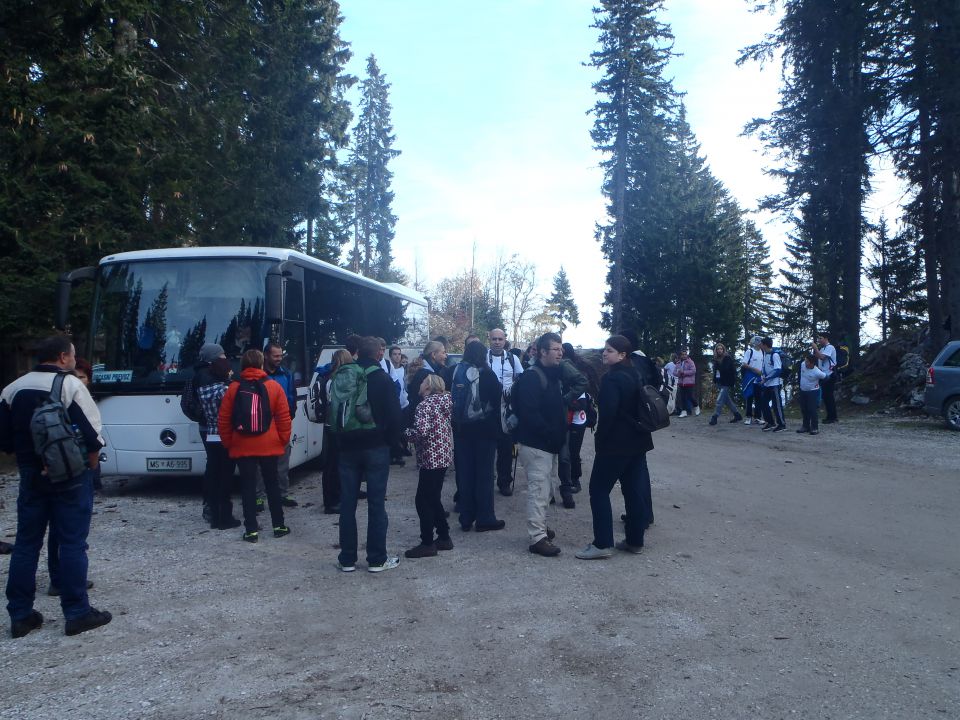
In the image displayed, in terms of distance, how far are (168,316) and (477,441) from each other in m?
4.72

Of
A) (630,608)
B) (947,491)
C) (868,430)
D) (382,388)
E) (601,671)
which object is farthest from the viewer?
(868,430)

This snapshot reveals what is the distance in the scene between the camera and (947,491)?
9688 mm

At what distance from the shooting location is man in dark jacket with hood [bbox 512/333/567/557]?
22.4 ft

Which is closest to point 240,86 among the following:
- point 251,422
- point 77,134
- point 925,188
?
point 77,134

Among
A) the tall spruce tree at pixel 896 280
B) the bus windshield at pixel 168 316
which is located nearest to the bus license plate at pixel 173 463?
the bus windshield at pixel 168 316

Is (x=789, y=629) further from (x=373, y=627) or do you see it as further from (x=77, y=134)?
(x=77, y=134)

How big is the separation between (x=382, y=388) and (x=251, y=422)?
174 centimetres

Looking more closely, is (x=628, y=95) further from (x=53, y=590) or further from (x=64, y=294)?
(x=53, y=590)

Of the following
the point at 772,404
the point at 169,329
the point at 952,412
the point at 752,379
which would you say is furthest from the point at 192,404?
the point at 952,412

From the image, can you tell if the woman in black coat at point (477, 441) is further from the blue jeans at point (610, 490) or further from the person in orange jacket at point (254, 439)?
the person in orange jacket at point (254, 439)

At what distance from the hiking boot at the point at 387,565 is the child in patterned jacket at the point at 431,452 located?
0.26 meters

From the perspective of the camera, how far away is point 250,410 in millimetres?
7289

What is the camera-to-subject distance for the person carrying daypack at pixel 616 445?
6.61 metres

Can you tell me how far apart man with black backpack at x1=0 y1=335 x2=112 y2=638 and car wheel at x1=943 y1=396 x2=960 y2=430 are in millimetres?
16462
